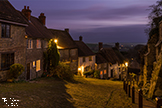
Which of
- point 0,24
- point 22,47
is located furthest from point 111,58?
point 0,24

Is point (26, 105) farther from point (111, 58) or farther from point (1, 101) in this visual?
point (111, 58)

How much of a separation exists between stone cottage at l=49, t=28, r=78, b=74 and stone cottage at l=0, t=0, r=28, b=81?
12.0m

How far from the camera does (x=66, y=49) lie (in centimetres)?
2628

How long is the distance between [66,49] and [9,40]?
14.9 m

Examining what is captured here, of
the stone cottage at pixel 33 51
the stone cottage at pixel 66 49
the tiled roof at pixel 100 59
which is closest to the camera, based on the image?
the stone cottage at pixel 33 51

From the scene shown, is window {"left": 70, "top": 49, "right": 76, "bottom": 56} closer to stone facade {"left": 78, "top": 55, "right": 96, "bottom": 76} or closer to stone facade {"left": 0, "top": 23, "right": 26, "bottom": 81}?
stone facade {"left": 78, "top": 55, "right": 96, "bottom": 76}

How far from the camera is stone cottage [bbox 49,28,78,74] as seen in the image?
2575 centimetres

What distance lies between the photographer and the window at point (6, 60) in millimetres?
11357

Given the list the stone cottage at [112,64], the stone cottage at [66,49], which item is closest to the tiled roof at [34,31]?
the stone cottage at [66,49]

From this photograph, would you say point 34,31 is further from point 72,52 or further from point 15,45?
point 72,52

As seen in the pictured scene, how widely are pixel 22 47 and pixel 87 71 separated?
18670mm

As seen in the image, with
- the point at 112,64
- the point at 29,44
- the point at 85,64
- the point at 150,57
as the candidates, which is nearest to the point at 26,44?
the point at 29,44

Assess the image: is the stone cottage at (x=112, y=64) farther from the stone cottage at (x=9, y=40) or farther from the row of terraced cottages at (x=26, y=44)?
the stone cottage at (x=9, y=40)

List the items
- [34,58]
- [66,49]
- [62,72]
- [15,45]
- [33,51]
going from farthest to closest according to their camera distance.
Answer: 1. [66,49]
2. [62,72]
3. [34,58]
4. [33,51]
5. [15,45]
